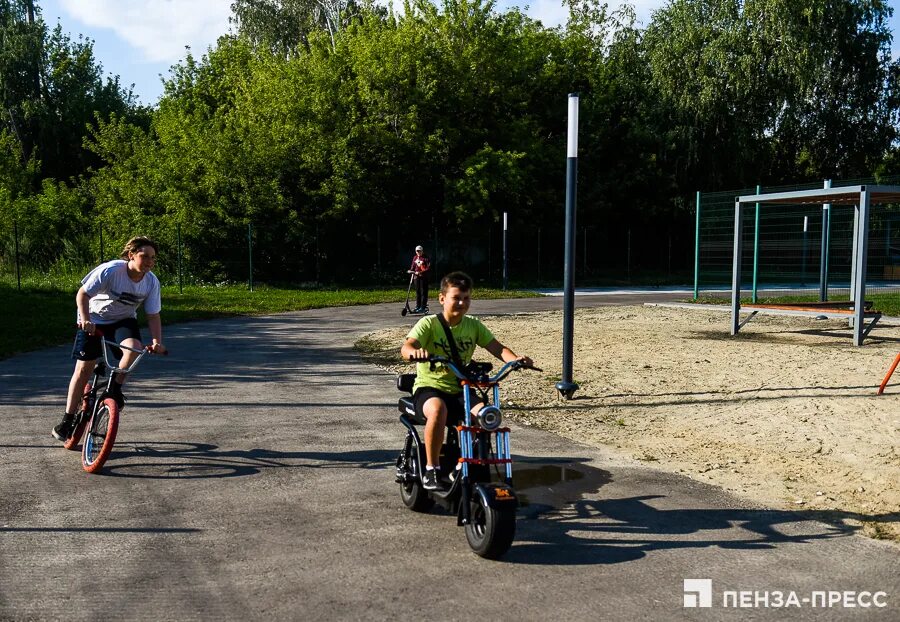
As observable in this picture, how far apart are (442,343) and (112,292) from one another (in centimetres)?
296

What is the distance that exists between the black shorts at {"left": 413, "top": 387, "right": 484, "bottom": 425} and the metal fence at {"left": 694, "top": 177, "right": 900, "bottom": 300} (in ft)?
46.8

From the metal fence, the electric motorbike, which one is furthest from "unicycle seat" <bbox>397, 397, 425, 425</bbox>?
the metal fence

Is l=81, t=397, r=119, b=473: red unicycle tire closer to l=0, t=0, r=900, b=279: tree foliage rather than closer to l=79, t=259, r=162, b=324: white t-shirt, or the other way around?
l=79, t=259, r=162, b=324: white t-shirt

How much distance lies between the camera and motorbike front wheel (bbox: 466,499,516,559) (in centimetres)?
434

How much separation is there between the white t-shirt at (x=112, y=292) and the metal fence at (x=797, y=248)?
14.4 metres

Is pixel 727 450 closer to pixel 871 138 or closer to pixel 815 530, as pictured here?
pixel 815 530

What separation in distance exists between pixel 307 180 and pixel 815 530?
85.5 feet

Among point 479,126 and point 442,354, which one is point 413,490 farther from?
point 479,126

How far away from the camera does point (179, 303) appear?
21.7 meters

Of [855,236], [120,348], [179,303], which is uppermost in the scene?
[855,236]

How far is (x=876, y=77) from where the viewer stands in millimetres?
37188

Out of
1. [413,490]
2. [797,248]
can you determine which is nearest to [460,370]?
[413,490]

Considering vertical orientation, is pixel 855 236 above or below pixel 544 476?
above

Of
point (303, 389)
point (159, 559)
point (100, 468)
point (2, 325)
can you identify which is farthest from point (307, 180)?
point (159, 559)
